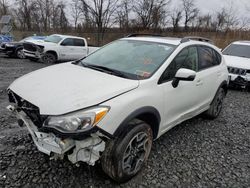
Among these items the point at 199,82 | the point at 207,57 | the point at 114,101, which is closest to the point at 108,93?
the point at 114,101

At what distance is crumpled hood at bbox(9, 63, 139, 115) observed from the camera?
78.0 inches

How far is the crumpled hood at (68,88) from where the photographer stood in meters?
1.98

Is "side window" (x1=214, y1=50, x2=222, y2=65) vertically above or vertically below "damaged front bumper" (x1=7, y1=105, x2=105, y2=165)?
above

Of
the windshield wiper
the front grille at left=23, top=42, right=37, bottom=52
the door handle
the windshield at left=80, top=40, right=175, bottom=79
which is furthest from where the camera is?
the front grille at left=23, top=42, right=37, bottom=52

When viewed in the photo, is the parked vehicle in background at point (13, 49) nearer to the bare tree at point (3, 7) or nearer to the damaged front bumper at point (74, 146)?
the damaged front bumper at point (74, 146)

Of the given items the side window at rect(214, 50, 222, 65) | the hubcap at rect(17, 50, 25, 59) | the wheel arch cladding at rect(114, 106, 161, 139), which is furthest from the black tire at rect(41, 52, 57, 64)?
the wheel arch cladding at rect(114, 106, 161, 139)

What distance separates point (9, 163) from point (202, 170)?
2524 millimetres

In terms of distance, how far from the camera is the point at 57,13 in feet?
137

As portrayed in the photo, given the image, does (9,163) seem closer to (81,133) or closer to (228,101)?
(81,133)

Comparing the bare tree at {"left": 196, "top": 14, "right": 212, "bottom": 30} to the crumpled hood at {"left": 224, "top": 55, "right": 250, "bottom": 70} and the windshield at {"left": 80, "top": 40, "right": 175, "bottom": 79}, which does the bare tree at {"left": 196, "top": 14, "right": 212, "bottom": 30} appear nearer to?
the crumpled hood at {"left": 224, "top": 55, "right": 250, "bottom": 70}

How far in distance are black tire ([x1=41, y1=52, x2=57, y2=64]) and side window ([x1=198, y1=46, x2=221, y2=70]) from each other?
30.3 feet

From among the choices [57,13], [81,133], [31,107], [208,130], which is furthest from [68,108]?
[57,13]

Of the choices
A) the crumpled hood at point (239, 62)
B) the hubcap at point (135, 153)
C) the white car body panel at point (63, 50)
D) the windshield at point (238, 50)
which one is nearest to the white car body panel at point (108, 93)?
the hubcap at point (135, 153)

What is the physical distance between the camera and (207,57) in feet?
12.9
